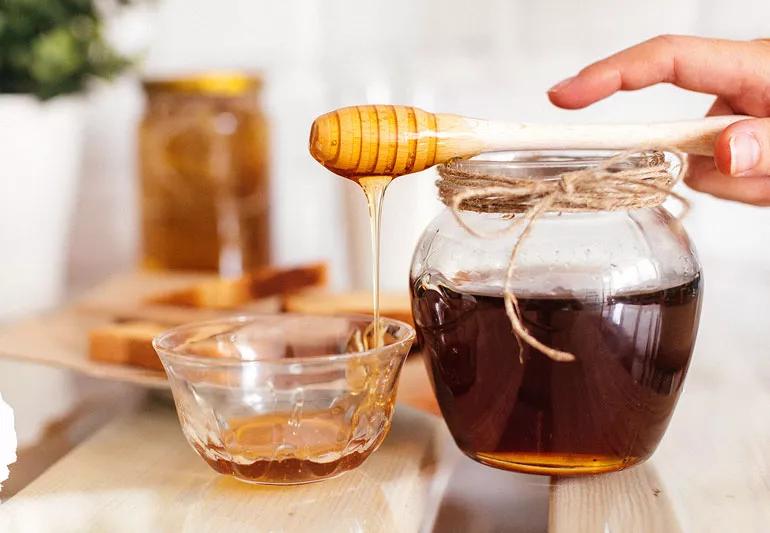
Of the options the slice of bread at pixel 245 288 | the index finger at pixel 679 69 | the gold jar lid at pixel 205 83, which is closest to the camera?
the index finger at pixel 679 69

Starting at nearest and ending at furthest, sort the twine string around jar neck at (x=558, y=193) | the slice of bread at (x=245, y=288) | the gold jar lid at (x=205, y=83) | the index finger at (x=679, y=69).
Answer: the twine string around jar neck at (x=558, y=193)
the index finger at (x=679, y=69)
the slice of bread at (x=245, y=288)
the gold jar lid at (x=205, y=83)

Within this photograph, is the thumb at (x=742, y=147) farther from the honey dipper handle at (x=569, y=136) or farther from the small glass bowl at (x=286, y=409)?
the small glass bowl at (x=286, y=409)

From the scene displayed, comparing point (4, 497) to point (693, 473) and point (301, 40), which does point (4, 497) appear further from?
point (301, 40)

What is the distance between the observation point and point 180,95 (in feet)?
3.69

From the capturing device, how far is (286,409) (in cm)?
55

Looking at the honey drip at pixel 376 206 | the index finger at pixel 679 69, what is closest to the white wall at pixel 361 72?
the index finger at pixel 679 69

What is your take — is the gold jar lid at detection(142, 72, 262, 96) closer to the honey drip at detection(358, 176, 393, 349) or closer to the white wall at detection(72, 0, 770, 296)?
the white wall at detection(72, 0, 770, 296)

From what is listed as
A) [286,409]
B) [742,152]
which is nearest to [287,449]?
[286,409]

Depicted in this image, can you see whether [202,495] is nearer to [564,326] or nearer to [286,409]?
[286,409]

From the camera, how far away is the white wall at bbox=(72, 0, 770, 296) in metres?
1.18

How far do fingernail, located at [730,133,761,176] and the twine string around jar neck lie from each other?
38 mm

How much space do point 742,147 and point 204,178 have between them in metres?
0.73

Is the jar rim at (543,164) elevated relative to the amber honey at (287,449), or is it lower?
elevated

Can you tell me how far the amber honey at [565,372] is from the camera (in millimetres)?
505
